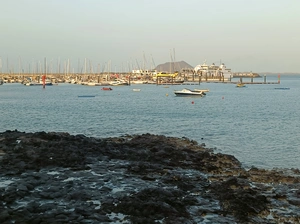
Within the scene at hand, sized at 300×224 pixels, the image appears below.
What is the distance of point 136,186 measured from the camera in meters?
14.2

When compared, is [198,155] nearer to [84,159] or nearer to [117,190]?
[84,159]

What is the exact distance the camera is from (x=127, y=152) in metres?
21.0

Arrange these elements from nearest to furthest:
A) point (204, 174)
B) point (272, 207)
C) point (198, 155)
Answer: point (272, 207), point (204, 174), point (198, 155)

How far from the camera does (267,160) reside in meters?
21.1

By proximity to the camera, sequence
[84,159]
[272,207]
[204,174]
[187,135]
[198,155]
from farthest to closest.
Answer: [187,135]
[198,155]
[84,159]
[204,174]
[272,207]

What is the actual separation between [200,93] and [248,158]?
2293 inches


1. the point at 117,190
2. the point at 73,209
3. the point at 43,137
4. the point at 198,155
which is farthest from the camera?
the point at 43,137

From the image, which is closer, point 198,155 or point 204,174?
point 204,174

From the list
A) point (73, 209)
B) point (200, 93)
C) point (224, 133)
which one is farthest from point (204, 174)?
point (200, 93)

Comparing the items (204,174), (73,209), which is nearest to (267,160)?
(204,174)

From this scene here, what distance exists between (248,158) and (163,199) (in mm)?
10877

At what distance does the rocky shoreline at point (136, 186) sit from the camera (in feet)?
36.5

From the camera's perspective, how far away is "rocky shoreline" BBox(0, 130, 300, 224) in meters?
11.1

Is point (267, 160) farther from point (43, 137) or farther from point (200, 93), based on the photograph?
point (200, 93)
